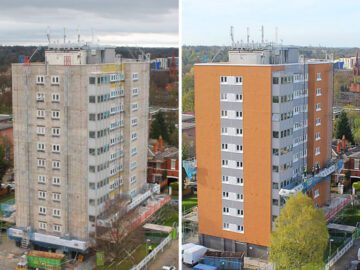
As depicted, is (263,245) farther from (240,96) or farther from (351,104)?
(351,104)

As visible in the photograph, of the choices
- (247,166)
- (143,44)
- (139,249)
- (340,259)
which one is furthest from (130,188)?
(340,259)

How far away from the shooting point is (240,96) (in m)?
4.63

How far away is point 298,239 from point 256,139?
90 cm

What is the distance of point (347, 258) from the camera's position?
15.0 feet

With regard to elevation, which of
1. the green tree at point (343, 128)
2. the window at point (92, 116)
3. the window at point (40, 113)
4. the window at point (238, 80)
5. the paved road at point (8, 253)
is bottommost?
the paved road at point (8, 253)

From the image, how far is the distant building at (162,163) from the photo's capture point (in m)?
3.44

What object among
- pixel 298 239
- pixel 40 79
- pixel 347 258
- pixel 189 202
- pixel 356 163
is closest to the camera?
pixel 40 79

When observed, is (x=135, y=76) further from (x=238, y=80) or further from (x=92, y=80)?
(x=238, y=80)

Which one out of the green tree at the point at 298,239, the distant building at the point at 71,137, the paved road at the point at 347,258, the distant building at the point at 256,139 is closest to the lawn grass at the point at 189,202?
the distant building at the point at 256,139

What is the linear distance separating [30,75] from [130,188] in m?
0.86

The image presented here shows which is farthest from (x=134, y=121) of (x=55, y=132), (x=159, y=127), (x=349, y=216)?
(x=349, y=216)

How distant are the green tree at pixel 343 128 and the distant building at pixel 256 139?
0.81 feet

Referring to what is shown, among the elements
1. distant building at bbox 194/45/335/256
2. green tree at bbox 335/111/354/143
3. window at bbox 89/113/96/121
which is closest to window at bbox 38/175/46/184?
window at bbox 89/113/96/121

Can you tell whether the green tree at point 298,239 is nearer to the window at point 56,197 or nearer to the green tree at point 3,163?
the window at point 56,197
